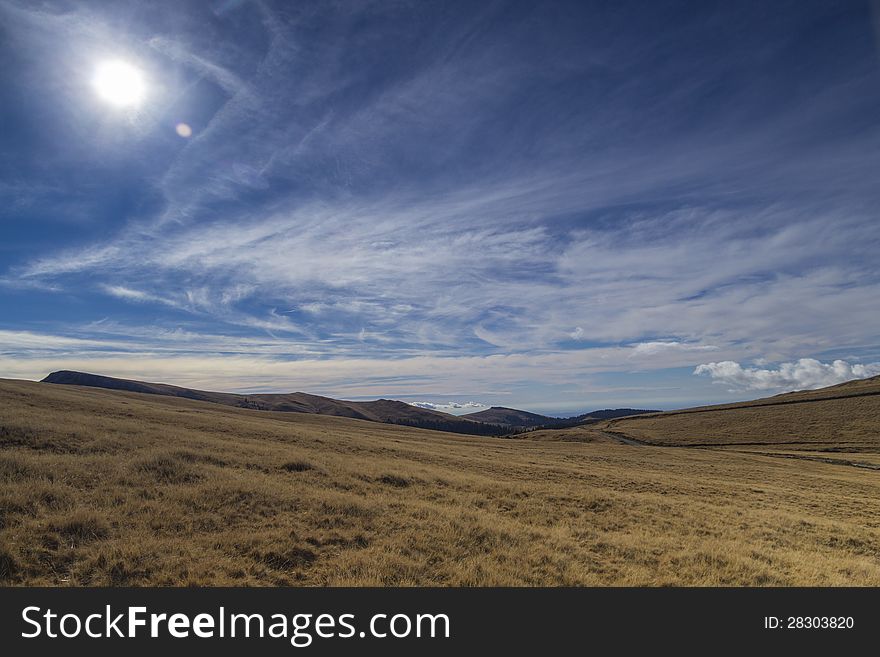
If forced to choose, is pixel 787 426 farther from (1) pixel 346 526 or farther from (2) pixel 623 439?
(1) pixel 346 526

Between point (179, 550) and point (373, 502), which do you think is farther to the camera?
point (373, 502)

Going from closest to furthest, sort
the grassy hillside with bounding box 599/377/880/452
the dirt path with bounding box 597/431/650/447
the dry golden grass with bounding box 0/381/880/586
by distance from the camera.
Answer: the dry golden grass with bounding box 0/381/880/586 → the grassy hillside with bounding box 599/377/880/452 → the dirt path with bounding box 597/431/650/447

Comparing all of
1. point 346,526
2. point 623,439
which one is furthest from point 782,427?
point 346,526

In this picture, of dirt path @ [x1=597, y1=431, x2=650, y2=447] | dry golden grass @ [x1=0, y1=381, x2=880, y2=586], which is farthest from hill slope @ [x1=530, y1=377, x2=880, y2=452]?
dry golden grass @ [x1=0, y1=381, x2=880, y2=586]

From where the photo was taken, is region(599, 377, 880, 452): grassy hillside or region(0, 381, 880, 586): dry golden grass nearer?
region(0, 381, 880, 586): dry golden grass

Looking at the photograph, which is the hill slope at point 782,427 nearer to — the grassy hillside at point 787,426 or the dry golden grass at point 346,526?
the grassy hillside at point 787,426

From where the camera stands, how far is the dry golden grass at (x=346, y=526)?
8.79m

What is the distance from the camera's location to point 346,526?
11938 mm

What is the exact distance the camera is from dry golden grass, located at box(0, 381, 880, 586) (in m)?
8.79

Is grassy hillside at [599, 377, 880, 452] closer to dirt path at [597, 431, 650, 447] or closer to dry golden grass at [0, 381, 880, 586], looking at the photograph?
dirt path at [597, 431, 650, 447]
